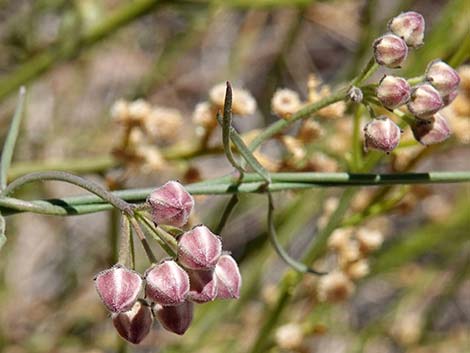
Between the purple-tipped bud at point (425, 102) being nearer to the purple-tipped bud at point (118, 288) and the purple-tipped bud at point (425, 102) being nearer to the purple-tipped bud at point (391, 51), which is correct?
the purple-tipped bud at point (391, 51)

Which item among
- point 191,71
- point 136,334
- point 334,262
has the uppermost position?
point 136,334

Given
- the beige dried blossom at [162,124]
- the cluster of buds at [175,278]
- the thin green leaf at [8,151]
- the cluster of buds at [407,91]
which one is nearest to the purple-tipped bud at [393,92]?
the cluster of buds at [407,91]

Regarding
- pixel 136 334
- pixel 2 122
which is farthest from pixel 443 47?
pixel 2 122

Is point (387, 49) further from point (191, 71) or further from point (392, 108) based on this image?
point (191, 71)

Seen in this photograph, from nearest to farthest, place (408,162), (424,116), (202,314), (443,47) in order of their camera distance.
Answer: (424,116) → (408,162) → (443,47) → (202,314)

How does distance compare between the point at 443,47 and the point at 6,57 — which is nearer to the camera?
the point at 443,47

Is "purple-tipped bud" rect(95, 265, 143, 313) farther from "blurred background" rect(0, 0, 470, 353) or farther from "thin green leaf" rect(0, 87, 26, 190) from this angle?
"blurred background" rect(0, 0, 470, 353)

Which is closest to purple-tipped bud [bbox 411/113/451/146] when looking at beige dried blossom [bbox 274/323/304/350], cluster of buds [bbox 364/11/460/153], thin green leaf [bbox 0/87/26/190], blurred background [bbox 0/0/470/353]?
cluster of buds [bbox 364/11/460/153]
